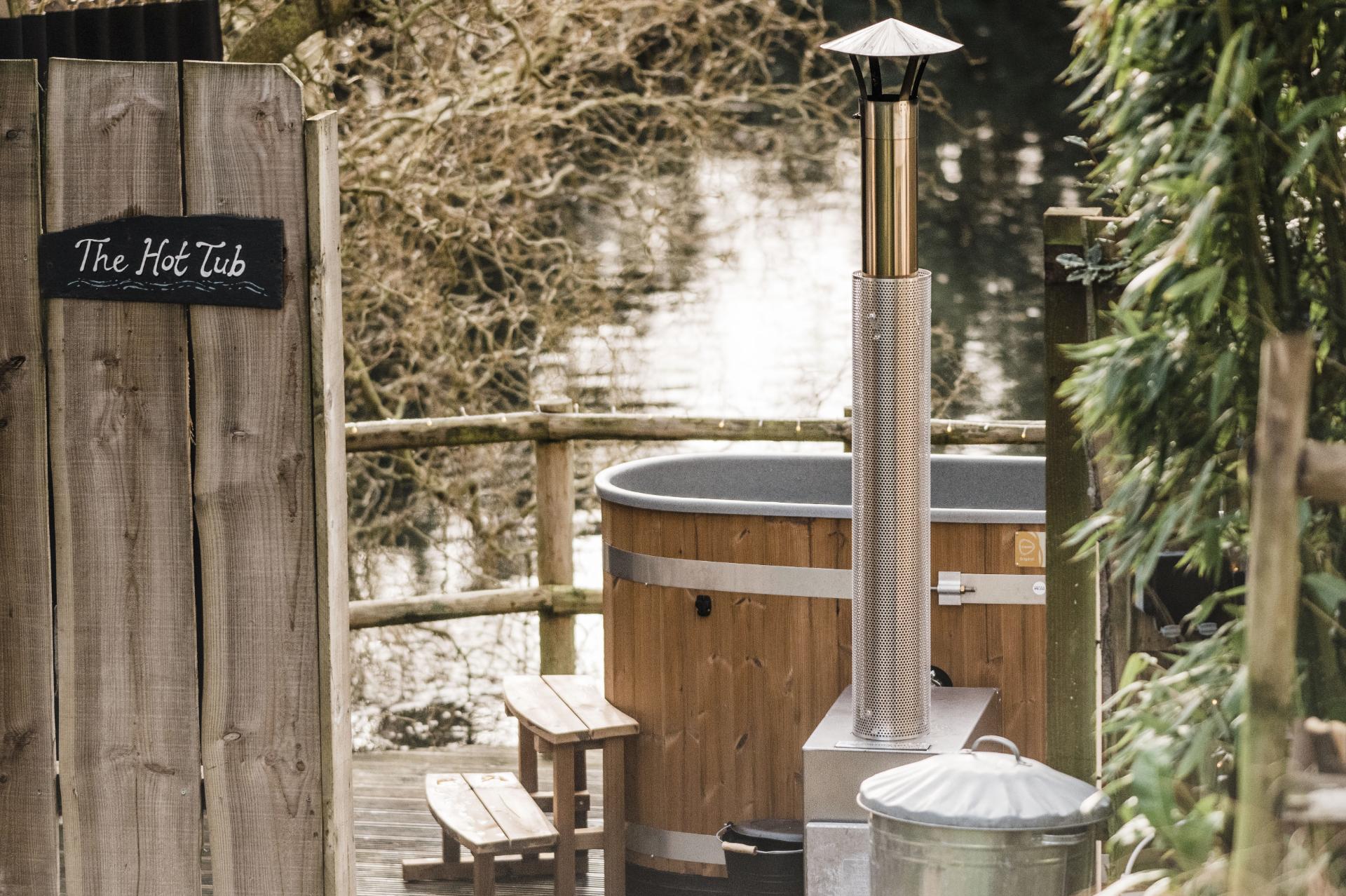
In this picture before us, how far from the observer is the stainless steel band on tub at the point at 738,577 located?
392cm

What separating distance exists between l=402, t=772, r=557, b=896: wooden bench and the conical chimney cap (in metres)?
1.99

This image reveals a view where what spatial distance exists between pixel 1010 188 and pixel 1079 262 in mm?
8934

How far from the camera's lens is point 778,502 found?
14.9ft

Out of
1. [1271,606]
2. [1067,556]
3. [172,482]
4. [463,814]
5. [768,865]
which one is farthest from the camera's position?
[463,814]

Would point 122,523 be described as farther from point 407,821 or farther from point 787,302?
point 787,302

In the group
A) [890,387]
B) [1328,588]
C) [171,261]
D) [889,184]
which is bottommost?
[1328,588]

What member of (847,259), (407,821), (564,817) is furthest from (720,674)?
(847,259)

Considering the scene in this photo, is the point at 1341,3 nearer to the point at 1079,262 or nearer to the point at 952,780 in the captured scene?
the point at 1079,262

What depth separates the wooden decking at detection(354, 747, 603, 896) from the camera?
4324mm

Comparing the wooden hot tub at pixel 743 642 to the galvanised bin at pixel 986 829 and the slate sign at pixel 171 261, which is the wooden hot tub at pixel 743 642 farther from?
the slate sign at pixel 171 261

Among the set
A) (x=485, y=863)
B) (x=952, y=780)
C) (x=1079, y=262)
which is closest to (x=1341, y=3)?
Answer: (x=1079, y=262)

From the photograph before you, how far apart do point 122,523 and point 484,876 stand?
1614 millimetres

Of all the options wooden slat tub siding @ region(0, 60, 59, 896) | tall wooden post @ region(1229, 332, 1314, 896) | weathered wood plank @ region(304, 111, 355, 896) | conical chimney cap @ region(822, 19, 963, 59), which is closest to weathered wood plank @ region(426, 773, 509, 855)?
weathered wood plank @ region(304, 111, 355, 896)

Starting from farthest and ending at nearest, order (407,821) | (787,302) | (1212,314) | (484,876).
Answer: (787,302) < (407,821) < (484,876) < (1212,314)
